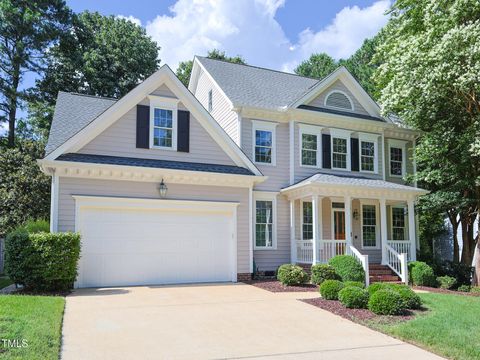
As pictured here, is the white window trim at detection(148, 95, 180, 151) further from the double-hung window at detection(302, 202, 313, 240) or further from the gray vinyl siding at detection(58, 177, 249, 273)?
the double-hung window at detection(302, 202, 313, 240)

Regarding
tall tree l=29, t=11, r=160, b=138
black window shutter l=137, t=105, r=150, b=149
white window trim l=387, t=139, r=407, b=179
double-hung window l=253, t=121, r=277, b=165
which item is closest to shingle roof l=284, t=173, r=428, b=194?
double-hung window l=253, t=121, r=277, b=165

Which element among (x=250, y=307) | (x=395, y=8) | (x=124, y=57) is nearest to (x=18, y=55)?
(x=124, y=57)

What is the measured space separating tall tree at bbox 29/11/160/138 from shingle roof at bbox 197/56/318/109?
1330 cm

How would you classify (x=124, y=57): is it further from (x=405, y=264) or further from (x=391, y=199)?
(x=405, y=264)

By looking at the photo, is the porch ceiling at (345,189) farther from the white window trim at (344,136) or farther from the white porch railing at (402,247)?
the white porch railing at (402,247)

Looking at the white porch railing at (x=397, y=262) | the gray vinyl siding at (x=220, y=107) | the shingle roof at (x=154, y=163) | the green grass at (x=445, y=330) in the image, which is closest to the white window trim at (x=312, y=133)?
the gray vinyl siding at (x=220, y=107)

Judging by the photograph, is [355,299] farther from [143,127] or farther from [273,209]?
[143,127]

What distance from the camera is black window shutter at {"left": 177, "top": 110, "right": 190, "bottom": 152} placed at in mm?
14469

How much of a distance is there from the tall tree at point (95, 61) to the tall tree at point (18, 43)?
1061 millimetres

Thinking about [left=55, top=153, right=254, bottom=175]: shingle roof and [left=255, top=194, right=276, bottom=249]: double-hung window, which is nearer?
[left=55, top=153, right=254, bottom=175]: shingle roof

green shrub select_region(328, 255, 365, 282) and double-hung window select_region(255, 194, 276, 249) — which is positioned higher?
double-hung window select_region(255, 194, 276, 249)

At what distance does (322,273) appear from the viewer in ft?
45.2

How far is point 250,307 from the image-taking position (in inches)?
385

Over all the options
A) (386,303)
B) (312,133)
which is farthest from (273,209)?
(386,303)
